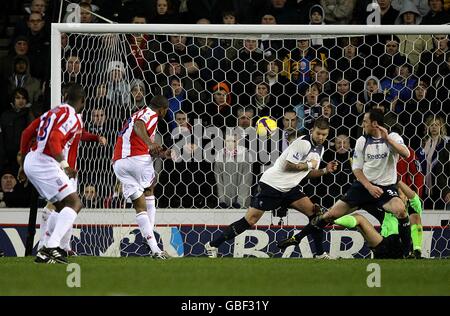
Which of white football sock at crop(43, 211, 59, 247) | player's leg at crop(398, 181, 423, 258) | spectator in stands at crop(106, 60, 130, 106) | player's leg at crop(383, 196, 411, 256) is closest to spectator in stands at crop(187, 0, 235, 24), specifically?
spectator in stands at crop(106, 60, 130, 106)

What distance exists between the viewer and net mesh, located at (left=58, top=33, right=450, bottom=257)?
15367mm

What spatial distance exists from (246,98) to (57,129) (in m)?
4.42

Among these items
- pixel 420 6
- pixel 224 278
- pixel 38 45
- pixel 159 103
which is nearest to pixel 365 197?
pixel 159 103

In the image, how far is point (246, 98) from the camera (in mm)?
15922

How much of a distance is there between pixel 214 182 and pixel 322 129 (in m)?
1.79

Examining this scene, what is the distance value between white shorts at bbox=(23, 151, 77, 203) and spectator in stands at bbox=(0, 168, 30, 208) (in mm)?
3902

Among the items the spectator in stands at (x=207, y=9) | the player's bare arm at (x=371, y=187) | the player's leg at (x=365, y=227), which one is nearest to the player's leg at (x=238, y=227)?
the player's leg at (x=365, y=227)

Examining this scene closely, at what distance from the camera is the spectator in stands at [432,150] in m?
15.2

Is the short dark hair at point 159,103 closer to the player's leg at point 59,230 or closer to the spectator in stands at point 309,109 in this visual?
the player's leg at point 59,230

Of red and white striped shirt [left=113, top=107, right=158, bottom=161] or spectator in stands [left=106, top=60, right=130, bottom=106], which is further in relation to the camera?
spectator in stands [left=106, top=60, right=130, bottom=106]

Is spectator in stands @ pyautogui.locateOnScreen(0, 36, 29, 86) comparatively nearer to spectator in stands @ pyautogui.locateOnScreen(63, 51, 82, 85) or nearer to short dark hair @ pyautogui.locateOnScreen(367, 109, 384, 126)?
spectator in stands @ pyautogui.locateOnScreen(63, 51, 82, 85)

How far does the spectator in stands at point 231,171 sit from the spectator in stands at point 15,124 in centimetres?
286

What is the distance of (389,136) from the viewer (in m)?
13.8

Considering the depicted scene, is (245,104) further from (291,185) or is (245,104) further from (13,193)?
(13,193)
